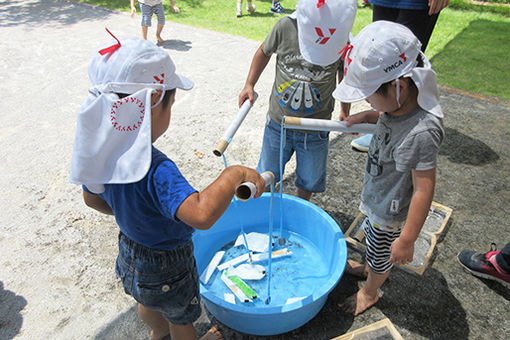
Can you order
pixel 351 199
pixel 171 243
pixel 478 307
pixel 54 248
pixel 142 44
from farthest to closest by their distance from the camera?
pixel 351 199
pixel 54 248
pixel 478 307
pixel 171 243
pixel 142 44

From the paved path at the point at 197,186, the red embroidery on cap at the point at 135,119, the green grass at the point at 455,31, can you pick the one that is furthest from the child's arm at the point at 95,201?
the green grass at the point at 455,31

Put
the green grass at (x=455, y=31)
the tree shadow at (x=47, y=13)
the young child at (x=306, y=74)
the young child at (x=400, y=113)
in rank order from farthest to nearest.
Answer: the tree shadow at (x=47, y=13)
the green grass at (x=455, y=31)
the young child at (x=306, y=74)
the young child at (x=400, y=113)

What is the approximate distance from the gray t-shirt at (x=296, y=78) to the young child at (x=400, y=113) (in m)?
0.48

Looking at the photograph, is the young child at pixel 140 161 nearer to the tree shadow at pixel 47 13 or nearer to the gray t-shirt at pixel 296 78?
the gray t-shirt at pixel 296 78

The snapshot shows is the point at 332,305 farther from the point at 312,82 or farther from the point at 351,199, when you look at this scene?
the point at 312,82

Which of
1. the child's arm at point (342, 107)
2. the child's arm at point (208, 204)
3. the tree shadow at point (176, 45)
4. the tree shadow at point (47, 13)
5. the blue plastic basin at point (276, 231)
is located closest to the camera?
the child's arm at point (208, 204)

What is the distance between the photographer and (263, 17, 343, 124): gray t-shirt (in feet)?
5.98

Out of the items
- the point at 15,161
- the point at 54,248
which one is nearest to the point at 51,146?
the point at 15,161

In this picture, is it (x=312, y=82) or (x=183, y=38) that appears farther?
(x=183, y=38)

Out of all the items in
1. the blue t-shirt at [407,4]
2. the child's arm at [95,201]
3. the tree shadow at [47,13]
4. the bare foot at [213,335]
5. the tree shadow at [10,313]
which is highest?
the blue t-shirt at [407,4]

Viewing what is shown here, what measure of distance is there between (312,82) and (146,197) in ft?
3.70

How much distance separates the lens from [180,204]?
964mm

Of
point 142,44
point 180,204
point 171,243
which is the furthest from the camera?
point 171,243

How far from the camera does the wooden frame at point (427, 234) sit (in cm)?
201
